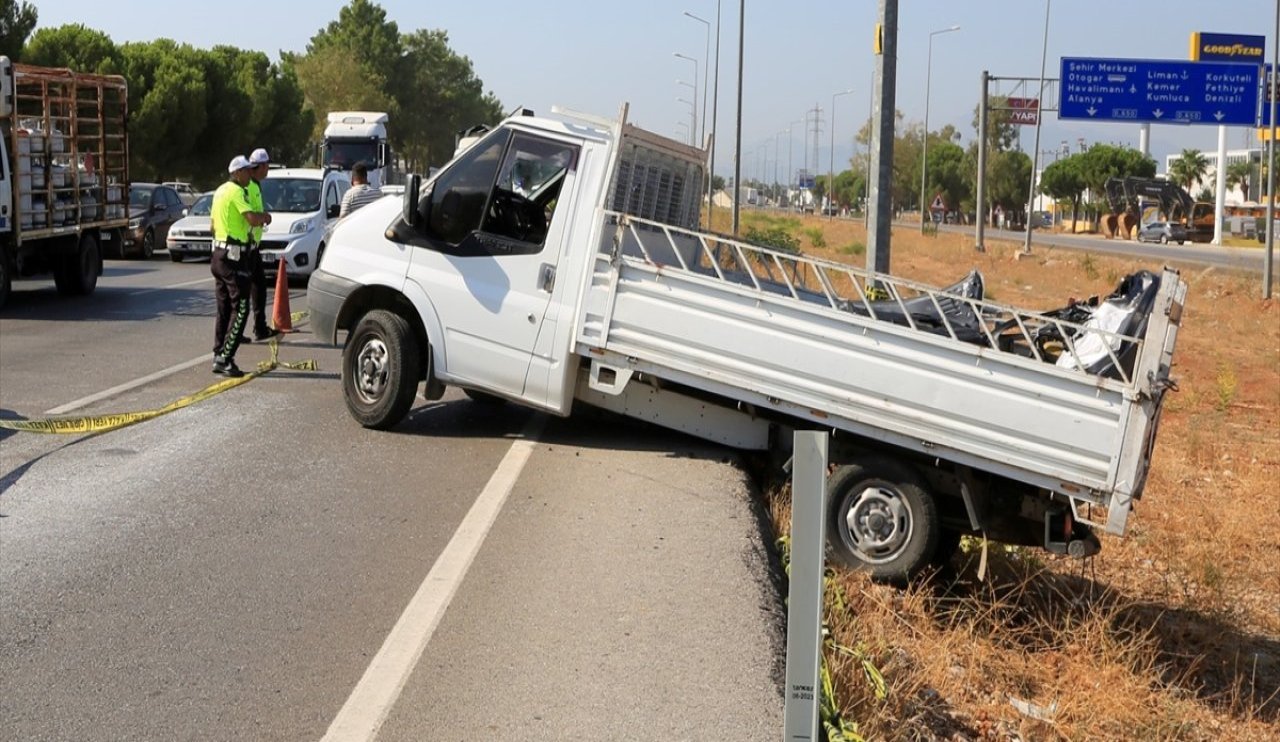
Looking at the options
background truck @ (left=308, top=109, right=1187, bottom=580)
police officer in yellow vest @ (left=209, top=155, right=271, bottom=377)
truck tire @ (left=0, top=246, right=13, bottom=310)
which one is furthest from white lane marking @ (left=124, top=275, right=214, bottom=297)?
background truck @ (left=308, top=109, right=1187, bottom=580)

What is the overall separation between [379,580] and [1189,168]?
114774 mm

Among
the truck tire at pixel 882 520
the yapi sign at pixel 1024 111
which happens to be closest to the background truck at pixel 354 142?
the yapi sign at pixel 1024 111

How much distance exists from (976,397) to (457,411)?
5.07 m

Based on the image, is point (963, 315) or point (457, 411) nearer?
point (963, 315)

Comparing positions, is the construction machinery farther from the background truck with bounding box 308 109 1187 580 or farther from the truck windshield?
the background truck with bounding box 308 109 1187 580

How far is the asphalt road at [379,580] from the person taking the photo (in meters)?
5.42

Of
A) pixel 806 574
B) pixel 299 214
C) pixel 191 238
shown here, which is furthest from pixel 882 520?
pixel 191 238

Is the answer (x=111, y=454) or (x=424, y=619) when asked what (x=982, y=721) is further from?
(x=111, y=454)

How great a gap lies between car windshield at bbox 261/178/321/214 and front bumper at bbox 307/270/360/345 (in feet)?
43.0

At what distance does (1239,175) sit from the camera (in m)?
113

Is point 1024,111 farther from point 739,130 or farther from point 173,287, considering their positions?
point 173,287

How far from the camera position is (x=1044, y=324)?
8102 millimetres

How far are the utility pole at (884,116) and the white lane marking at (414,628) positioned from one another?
7.03 meters

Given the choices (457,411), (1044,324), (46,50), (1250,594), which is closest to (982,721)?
(1044,324)
